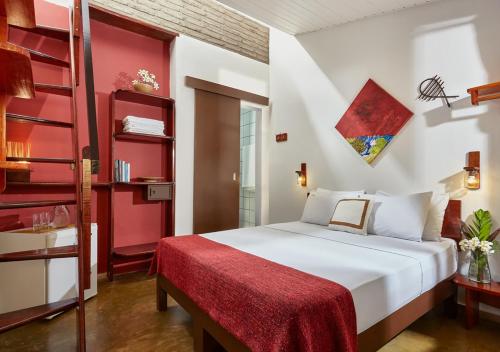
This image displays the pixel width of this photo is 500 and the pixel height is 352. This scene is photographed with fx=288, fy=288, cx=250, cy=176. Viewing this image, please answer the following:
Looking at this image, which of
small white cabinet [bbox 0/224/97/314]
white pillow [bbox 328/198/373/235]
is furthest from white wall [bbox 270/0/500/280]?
small white cabinet [bbox 0/224/97/314]

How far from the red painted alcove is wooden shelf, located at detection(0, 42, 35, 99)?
1.27m

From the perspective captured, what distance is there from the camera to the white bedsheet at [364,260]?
150 centimetres

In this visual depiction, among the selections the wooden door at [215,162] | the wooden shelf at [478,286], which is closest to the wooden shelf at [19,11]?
the wooden door at [215,162]

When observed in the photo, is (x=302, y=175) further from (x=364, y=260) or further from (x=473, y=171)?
(x=364, y=260)

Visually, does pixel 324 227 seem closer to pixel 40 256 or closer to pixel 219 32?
pixel 40 256

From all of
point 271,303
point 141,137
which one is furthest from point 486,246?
point 141,137

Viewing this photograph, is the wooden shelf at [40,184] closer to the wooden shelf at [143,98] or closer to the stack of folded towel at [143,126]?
the stack of folded towel at [143,126]

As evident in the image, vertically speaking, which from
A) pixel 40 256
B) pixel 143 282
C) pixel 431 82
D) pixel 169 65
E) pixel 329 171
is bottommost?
pixel 143 282

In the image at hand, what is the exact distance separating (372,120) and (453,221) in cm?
125

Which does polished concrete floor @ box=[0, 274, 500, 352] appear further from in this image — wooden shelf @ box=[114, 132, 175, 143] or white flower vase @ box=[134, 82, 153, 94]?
white flower vase @ box=[134, 82, 153, 94]

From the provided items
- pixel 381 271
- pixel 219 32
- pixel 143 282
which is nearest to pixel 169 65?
pixel 219 32

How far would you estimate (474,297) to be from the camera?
7.20ft

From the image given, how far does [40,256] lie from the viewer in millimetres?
1548

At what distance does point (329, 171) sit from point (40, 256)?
2924 mm
